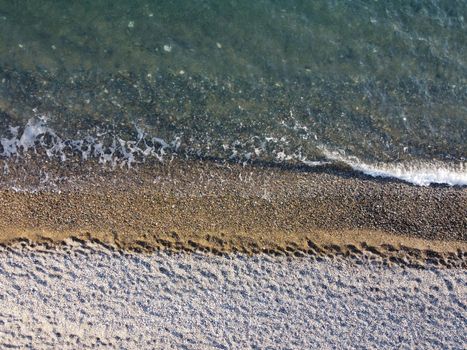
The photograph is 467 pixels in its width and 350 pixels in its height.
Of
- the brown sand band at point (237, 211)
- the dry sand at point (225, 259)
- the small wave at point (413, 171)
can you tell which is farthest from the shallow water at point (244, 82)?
the dry sand at point (225, 259)

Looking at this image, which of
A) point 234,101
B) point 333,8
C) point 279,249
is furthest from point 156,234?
point 333,8

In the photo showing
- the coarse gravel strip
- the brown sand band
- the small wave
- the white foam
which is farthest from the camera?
the small wave

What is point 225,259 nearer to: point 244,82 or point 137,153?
point 137,153

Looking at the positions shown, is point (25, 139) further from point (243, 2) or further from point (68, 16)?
point (243, 2)

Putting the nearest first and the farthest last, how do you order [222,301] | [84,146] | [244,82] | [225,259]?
[222,301], [225,259], [84,146], [244,82]

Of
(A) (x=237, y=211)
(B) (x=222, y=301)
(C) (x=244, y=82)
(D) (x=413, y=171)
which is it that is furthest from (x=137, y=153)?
(D) (x=413, y=171)

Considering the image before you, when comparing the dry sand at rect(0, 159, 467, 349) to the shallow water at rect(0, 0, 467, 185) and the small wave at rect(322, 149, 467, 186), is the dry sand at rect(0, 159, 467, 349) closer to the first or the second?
the small wave at rect(322, 149, 467, 186)

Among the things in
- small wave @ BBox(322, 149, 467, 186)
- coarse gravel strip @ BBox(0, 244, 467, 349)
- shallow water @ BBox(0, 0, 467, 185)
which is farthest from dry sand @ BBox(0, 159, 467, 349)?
shallow water @ BBox(0, 0, 467, 185)
